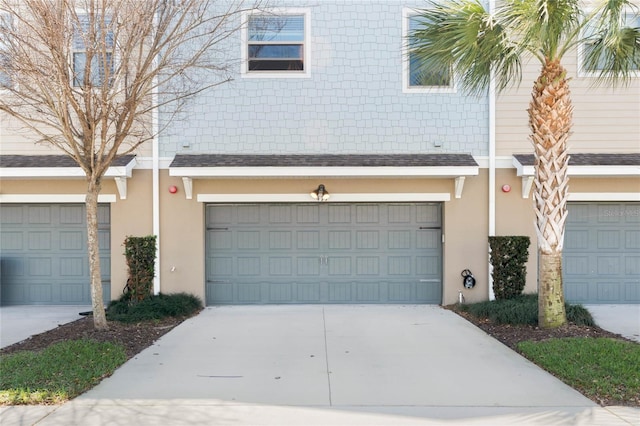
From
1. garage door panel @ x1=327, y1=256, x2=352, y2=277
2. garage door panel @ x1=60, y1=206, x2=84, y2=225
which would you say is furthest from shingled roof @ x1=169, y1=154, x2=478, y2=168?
garage door panel @ x1=60, y1=206, x2=84, y2=225

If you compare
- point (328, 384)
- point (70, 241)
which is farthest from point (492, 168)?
point (70, 241)

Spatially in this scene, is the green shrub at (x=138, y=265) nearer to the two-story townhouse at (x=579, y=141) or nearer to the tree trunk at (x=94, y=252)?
the tree trunk at (x=94, y=252)

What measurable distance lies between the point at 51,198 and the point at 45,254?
1295 millimetres

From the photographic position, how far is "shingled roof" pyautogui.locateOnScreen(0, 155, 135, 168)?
954cm

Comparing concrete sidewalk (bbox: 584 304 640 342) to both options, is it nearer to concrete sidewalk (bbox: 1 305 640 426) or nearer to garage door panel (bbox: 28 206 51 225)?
concrete sidewalk (bbox: 1 305 640 426)

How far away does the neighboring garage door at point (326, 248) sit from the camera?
10.4 m

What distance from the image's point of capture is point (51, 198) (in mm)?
10148

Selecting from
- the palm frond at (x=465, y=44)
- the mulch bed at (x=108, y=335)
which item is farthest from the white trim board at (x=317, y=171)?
the mulch bed at (x=108, y=335)

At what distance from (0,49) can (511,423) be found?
26.8 ft

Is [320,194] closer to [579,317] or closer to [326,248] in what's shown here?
[326,248]

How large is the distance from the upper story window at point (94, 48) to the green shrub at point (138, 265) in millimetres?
3096

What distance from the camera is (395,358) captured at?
21.4ft

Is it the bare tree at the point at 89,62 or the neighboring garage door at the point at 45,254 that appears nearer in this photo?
the bare tree at the point at 89,62

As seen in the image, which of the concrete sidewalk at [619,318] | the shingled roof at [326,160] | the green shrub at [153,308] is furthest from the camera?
the shingled roof at [326,160]
